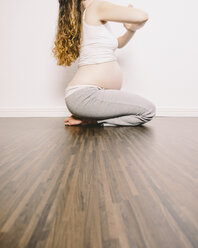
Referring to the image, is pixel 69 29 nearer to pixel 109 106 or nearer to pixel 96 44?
pixel 96 44

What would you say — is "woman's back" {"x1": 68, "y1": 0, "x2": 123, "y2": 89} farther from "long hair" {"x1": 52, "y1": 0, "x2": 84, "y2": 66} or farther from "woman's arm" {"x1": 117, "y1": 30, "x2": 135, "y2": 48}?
"woman's arm" {"x1": 117, "y1": 30, "x2": 135, "y2": 48}

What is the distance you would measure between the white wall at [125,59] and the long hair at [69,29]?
489 millimetres

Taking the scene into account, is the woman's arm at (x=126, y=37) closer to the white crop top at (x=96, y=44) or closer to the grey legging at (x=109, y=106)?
the white crop top at (x=96, y=44)

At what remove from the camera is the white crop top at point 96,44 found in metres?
1.34

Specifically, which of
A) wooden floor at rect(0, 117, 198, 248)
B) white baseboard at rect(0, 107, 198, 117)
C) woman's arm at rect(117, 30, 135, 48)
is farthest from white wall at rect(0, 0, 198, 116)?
wooden floor at rect(0, 117, 198, 248)

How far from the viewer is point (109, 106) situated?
1.32 meters

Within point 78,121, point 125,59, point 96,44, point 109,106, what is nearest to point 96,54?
point 96,44

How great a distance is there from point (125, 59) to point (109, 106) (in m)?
0.86

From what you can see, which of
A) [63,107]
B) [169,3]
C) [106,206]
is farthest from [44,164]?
[169,3]

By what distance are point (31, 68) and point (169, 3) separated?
4.85 feet

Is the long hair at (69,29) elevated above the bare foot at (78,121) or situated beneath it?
elevated above

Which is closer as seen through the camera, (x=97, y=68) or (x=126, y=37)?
(x=97, y=68)

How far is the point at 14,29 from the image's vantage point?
6.50 ft

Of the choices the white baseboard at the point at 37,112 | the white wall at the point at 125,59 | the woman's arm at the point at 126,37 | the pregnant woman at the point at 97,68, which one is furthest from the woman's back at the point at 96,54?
the white baseboard at the point at 37,112
